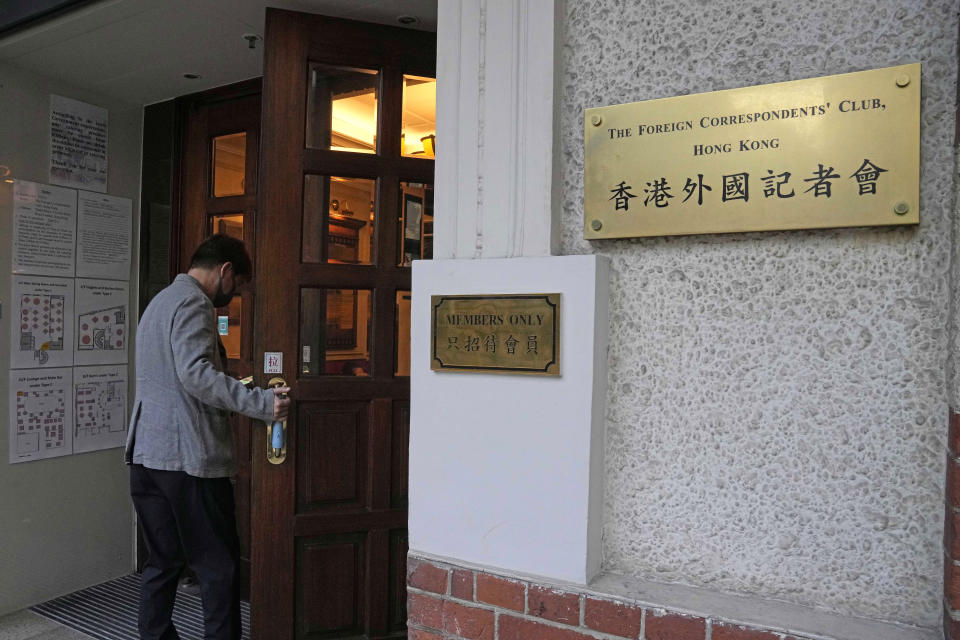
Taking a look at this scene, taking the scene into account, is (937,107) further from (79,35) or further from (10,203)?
(10,203)

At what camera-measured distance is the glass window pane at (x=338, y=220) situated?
8.21ft

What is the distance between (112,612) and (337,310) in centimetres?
209

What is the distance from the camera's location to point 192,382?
7.54 feet

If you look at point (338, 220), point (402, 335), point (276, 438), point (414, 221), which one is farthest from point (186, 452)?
point (414, 221)

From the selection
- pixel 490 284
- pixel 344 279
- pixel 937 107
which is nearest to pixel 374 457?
pixel 344 279

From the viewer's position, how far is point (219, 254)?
2574 millimetres

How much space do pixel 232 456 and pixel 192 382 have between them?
0.37 metres

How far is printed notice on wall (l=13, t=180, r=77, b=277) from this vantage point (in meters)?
3.16

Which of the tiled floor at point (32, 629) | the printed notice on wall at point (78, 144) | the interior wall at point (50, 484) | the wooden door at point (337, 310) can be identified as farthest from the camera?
the printed notice on wall at point (78, 144)

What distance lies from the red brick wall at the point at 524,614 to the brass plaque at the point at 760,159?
0.75 meters

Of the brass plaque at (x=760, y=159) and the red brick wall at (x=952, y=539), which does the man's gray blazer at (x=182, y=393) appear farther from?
the red brick wall at (x=952, y=539)

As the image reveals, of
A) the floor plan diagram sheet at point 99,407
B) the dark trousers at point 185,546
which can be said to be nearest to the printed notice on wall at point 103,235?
the floor plan diagram sheet at point 99,407

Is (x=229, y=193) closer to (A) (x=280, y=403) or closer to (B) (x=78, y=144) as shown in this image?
(B) (x=78, y=144)

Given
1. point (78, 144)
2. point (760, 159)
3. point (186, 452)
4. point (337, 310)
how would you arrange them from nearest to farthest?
1. point (760, 159)
2. point (186, 452)
3. point (337, 310)
4. point (78, 144)
